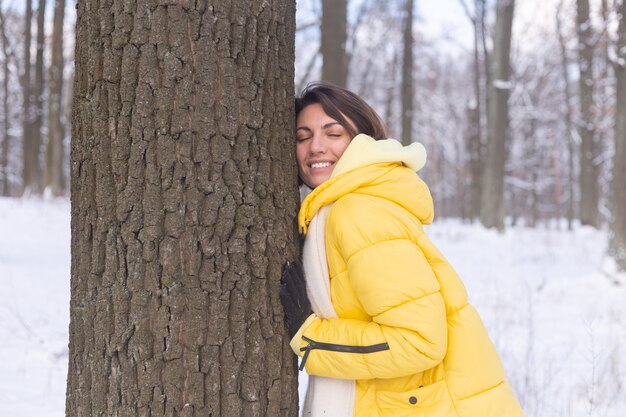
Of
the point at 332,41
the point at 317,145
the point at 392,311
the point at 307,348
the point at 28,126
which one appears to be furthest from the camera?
the point at 28,126

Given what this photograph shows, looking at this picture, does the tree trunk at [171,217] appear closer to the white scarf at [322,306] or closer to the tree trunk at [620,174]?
the white scarf at [322,306]

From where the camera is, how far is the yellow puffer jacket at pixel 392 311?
179 centimetres

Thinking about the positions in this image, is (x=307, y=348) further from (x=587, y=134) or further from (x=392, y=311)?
(x=587, y=134)

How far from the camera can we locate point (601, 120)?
2298 cm

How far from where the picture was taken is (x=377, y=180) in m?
1.98

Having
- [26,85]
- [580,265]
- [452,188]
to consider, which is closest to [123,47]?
[580,265]

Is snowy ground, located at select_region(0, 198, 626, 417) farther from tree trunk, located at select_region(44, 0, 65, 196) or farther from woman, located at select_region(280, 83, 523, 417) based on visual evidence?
tree trunk, located at select_region(44, 0, 65, 196)

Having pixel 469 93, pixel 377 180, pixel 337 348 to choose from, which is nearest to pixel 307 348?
pixel 337 348

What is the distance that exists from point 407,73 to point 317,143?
14498 mm

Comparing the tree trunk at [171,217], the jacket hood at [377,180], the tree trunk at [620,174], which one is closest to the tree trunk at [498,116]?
the tree trunk at [620,174]

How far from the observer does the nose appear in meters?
2.24

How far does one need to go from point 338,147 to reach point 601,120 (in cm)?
2384

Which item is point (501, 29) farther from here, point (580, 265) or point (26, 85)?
point (26, 85)

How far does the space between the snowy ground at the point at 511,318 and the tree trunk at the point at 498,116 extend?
9.06 feet
